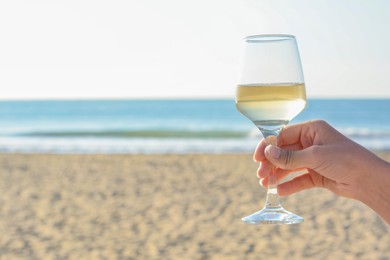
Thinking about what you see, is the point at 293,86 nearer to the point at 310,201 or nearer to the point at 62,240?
the point at 62,240

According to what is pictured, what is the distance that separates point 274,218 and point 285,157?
0.18 meters

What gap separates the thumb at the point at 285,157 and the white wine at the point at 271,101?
0.10m

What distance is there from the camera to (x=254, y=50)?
1.92m

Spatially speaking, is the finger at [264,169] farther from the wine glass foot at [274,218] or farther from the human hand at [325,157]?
the wine glass foot at [274,218]

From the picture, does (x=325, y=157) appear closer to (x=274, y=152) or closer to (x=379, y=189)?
(x=274, y=152)

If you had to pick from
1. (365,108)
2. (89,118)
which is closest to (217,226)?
(89,118)

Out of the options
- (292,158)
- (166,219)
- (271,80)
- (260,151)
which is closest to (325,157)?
→ (292,158)

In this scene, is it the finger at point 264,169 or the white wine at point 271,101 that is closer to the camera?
the white wine at point 271,101

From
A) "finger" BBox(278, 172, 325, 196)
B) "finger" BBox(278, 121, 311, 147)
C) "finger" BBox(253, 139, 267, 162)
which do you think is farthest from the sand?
"finger" BBox(253, 139, 267, 162)

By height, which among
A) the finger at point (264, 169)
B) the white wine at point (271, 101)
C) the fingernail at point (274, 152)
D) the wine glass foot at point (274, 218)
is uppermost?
the white wine at point (271, 101)

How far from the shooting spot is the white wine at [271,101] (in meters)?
1.87

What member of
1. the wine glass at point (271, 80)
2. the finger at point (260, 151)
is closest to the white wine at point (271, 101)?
the wine glass at point (271, 80)

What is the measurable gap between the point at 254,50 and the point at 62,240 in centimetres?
551

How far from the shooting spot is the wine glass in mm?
1875
